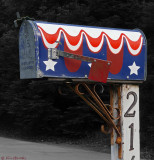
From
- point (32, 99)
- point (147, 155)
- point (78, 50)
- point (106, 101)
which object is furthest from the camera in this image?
point (32, 99)

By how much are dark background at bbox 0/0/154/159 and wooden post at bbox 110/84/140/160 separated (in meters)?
7.75

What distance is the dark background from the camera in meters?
14.3

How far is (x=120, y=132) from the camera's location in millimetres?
4473

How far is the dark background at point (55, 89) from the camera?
562 inches

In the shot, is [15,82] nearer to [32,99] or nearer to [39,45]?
[32,99]

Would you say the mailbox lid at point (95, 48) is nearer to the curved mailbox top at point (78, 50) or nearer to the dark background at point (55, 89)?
the curved mailbox top at point (78, 50)

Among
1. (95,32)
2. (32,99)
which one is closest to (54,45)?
(95,32)

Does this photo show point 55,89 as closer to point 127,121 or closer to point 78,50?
point 127,121

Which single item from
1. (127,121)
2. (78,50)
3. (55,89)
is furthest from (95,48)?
(55,89)

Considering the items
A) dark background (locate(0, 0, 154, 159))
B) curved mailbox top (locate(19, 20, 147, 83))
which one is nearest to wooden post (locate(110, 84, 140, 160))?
curved mailbox top (locate(19, 20, 147, 83))

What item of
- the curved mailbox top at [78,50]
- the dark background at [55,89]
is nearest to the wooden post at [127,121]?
the curved mailbox top at [78,50]

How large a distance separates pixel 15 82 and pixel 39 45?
41.4 ft

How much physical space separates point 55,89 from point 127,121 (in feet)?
37.1

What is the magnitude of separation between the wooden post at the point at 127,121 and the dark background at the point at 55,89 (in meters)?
7.75
